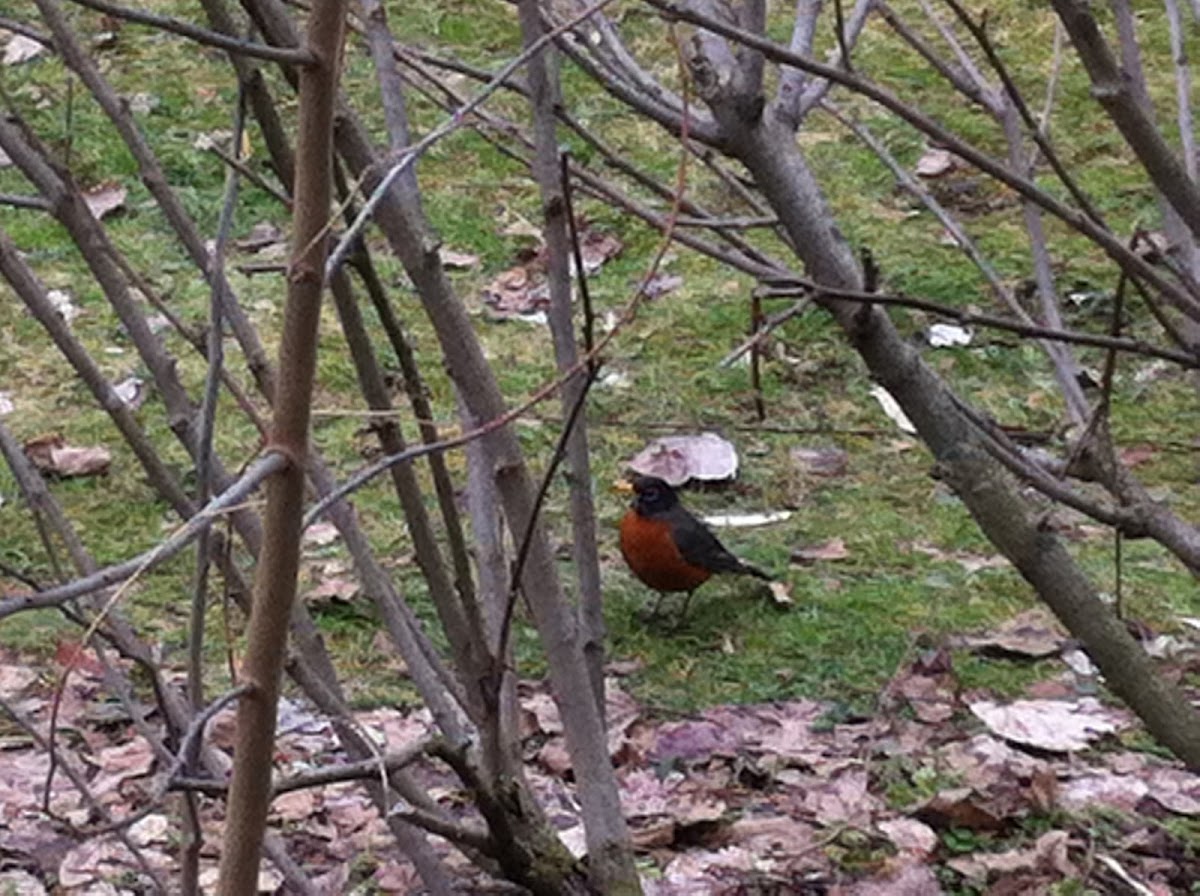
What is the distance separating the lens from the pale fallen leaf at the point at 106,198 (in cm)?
564

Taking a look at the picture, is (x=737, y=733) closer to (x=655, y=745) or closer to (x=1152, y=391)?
(x=655, y=745)

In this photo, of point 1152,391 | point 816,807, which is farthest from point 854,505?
point 816,807

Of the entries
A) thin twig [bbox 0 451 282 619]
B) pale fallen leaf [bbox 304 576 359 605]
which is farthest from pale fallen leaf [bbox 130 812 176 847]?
thin twig [bbox 0 451 282 619]

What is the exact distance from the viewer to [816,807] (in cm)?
305

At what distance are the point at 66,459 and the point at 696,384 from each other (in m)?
1.45

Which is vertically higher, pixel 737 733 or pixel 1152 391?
pixel 1152 391

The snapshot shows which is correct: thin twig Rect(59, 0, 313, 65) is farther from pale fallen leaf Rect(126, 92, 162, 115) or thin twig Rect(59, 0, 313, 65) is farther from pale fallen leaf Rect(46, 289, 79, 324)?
pale fallen leaf Rect(126, 92, 162, 115)

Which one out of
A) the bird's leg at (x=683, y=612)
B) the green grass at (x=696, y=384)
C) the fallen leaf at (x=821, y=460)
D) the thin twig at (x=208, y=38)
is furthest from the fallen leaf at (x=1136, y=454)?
the thin twig at (x=208, y=38)

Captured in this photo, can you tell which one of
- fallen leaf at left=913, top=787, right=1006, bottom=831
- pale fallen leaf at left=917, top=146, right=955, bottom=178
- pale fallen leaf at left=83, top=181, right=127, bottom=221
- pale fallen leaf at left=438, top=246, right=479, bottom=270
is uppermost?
pale fallen leaf at left=917, top=146, right=955, bottom=178

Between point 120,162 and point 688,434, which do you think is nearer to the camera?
point 688,434

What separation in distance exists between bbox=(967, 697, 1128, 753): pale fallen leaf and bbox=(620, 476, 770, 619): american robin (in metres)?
0.69

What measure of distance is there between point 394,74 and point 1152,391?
125 inches

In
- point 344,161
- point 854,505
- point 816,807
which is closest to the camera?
point 344,161

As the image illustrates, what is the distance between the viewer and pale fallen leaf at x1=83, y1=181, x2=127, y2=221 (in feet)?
18.5
